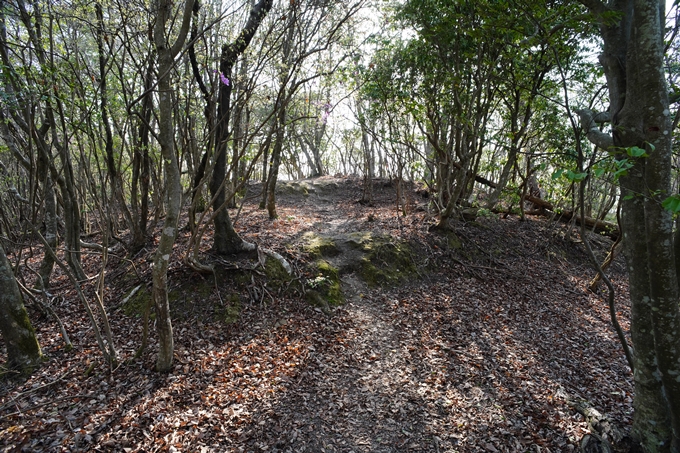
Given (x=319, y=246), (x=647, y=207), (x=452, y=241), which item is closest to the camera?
(x=647, y=207)

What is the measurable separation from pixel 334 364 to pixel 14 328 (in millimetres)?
4595

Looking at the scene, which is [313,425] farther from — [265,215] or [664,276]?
[265,215]

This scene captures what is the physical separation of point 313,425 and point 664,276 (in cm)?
422

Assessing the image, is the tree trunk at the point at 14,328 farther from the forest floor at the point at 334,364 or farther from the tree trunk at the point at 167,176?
the tree trunk at the point at 167,176

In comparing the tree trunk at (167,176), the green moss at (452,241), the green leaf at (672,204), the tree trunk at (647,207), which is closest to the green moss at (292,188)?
the green moss at (452,241)

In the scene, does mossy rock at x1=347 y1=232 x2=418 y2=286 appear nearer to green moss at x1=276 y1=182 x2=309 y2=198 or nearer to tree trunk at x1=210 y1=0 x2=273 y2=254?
tree trunk at x1=210 y1=0 x2=273 y2=254

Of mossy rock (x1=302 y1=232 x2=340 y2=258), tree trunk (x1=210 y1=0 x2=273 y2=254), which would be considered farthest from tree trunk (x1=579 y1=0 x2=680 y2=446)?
mossy rock (x1=302 y1=232 x2=340 y2=258)

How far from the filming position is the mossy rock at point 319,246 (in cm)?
823

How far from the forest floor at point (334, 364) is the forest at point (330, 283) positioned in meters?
0.04

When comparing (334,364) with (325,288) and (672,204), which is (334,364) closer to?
(325,288)

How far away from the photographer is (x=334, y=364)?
5371 mm

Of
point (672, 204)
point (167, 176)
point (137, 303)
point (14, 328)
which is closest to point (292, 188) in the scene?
point (137, 303)

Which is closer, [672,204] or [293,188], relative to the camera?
[672,204]

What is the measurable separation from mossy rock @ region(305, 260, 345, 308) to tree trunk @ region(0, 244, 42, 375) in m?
4.46
